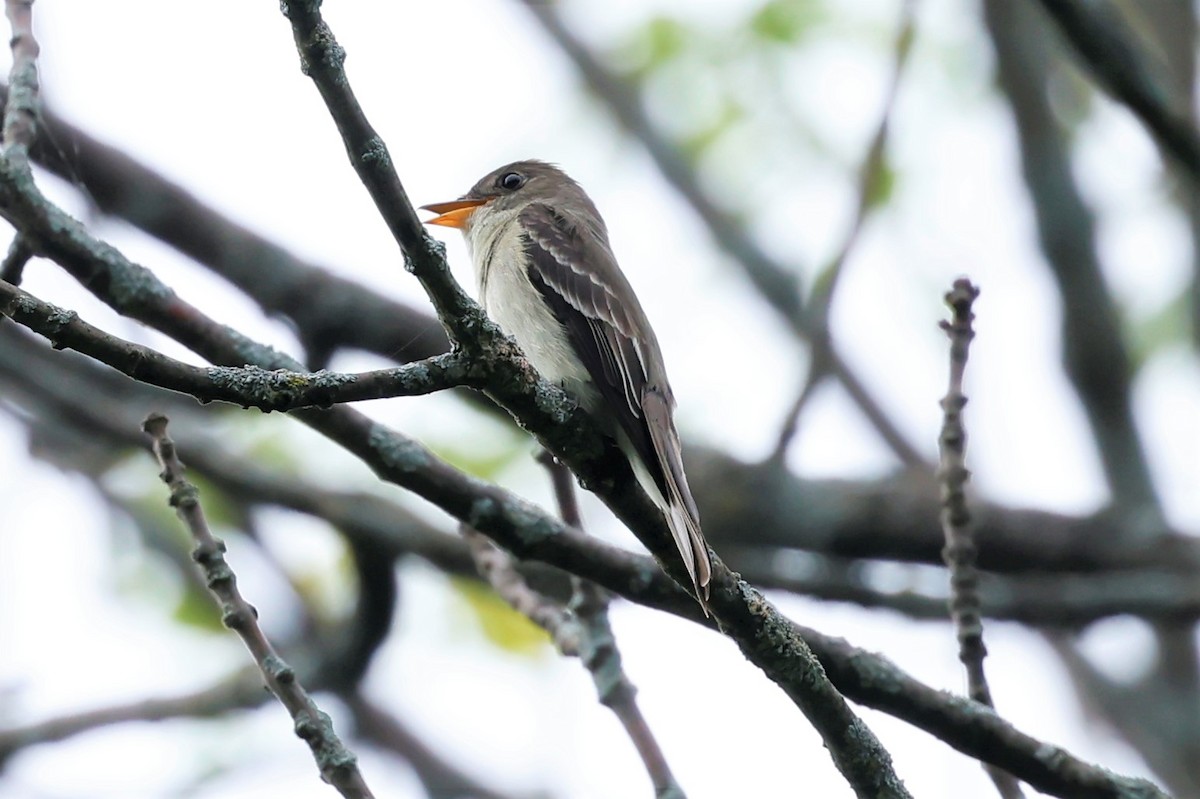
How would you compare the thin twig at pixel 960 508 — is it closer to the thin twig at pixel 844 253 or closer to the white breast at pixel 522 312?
the white breast at pixel 522 312

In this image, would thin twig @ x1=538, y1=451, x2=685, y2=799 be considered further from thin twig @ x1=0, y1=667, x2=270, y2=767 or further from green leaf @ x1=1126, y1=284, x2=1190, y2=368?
green leaf @ x1=1126, y1=284, x2=1190, y2=368

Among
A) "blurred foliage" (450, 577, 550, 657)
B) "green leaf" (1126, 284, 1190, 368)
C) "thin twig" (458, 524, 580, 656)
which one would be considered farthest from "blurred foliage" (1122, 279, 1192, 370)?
"thin twig" (458, 524, 580, 656)

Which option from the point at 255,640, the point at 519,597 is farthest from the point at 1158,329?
the point at 255,640

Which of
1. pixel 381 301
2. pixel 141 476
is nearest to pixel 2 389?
pixel 141 476

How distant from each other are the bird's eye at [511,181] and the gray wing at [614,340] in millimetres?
1084

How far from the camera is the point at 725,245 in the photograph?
381 inches

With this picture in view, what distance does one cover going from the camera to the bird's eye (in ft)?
23.6

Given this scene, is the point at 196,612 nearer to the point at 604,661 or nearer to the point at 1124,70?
the point at 604,661

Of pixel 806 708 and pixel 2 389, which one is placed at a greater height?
pixel 2 389

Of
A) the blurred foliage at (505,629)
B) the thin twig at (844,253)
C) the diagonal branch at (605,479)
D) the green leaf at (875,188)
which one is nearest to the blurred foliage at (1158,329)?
the green leaf at (875,188)

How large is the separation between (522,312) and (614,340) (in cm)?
46

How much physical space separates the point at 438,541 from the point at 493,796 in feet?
4.02

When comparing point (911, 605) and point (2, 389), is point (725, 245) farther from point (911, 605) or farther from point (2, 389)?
point (2, 389)

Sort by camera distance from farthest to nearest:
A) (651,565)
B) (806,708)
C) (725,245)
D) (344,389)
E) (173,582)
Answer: (725,245) < (173,582) < (651,565) < (806,708) < (344,389)
